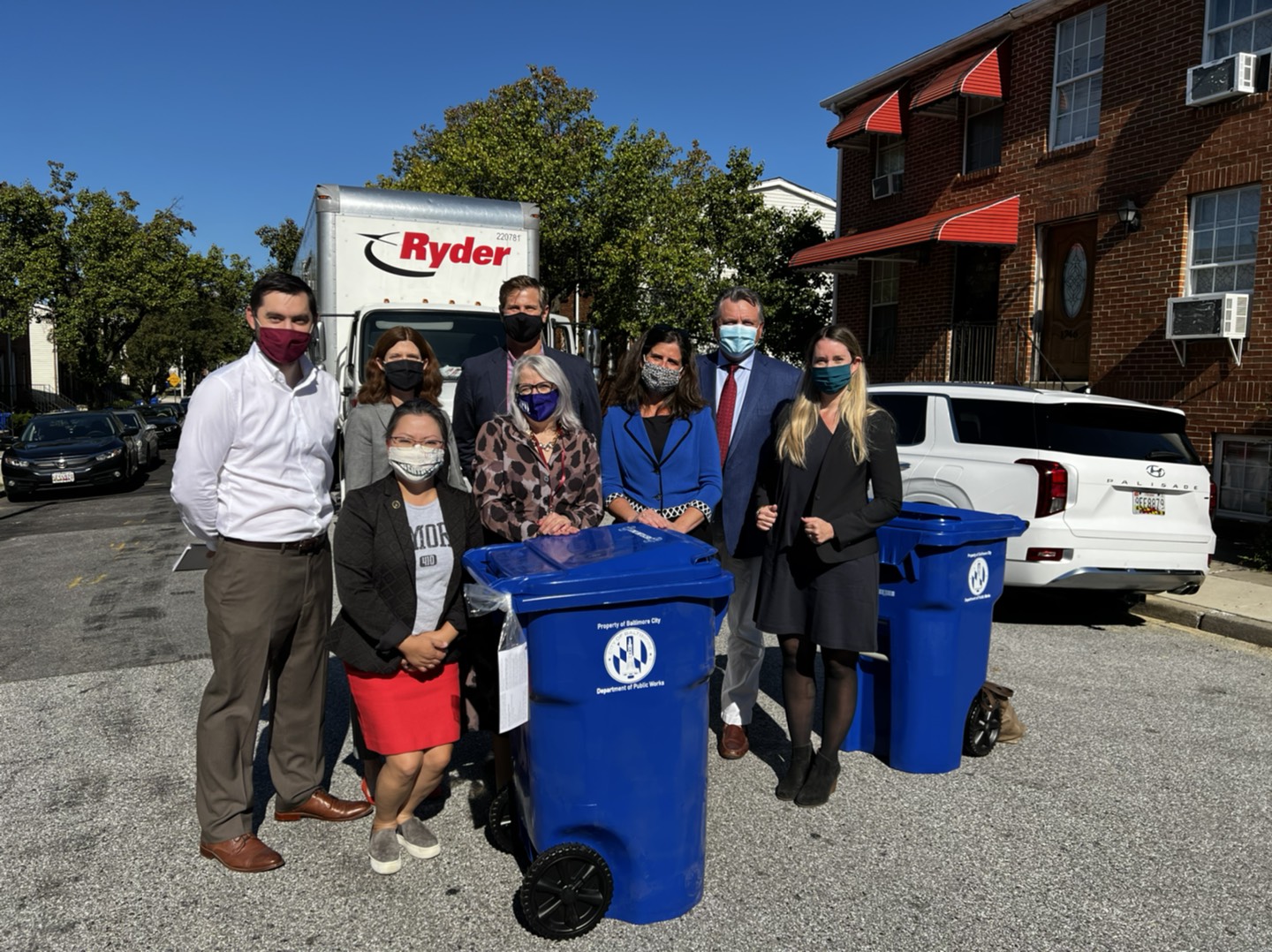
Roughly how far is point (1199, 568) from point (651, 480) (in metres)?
4.85

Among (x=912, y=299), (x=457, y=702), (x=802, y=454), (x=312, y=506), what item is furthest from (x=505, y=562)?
(x=912, y=299)

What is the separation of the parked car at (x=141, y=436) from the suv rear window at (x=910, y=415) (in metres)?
14.7

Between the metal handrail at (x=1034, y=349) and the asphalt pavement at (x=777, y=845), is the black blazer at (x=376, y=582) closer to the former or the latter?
the asphalt pavement at (x=777, y=845)

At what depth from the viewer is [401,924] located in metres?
3.01

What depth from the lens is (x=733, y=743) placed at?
438cm

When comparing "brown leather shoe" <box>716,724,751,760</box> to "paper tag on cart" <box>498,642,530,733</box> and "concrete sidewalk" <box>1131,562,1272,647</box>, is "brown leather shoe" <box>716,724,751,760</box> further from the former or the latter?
"concrete sidewalk" <box>1131,562,1272,647</box>

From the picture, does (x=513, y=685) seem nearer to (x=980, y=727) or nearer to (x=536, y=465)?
(x=536, y=465)

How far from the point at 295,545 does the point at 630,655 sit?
1351 millimetres

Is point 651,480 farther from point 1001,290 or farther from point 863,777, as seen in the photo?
point 1001,290

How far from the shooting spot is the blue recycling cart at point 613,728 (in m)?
2.83

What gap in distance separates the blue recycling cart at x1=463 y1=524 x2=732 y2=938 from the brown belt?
2.61 ft

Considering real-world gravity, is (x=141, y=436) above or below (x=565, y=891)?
above

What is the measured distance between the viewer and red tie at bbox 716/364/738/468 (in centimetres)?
443

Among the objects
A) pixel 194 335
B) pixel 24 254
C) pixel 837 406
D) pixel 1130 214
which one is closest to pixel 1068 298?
pixel 1130 214
